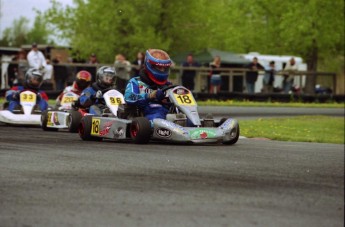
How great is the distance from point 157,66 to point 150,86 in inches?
11.4

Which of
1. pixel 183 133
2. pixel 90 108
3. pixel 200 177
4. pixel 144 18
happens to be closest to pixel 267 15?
pixel 144 18

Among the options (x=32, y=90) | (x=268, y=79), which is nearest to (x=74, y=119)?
(x=32, y=90)

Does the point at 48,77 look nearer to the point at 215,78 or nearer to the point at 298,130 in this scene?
the point at 215,78

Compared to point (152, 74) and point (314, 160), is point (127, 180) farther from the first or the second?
point (152, 74)

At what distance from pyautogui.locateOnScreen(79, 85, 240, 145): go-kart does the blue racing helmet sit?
1.16ft

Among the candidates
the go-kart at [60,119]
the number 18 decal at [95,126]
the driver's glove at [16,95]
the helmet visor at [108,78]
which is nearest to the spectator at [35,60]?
the driver's glove at [16,95]

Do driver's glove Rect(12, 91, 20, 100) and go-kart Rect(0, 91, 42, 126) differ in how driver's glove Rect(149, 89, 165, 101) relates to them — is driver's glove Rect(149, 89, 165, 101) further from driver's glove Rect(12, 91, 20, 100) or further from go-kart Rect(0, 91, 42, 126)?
driver's glove Rect(12, 91, 20, 100)

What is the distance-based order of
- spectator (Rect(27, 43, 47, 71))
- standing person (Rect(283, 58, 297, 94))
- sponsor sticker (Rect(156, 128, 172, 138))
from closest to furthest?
sponsor sticker (Rect(156, 128, 172, 138)), spectator (Rect(27, 43, 47, 71)), standing person (Rect(283, 58, 297, 94))

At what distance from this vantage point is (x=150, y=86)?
12.2 meters

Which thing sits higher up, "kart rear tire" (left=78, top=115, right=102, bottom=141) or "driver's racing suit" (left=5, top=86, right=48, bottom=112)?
"driver's racing suit" (left=5, top=86, right=48, bottom=112)

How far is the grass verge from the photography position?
12.5 m

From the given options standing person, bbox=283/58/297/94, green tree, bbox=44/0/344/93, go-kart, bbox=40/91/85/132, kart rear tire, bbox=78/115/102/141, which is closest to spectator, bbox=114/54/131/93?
standing person, bbox=283/58/297/94

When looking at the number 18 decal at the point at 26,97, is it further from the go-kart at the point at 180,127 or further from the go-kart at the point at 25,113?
the go-kart at the point at 180,127

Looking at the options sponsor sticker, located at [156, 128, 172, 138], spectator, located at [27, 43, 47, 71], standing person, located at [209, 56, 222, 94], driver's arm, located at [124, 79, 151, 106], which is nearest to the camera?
sponsor sticker, located at [156, 128, 172, 138]
